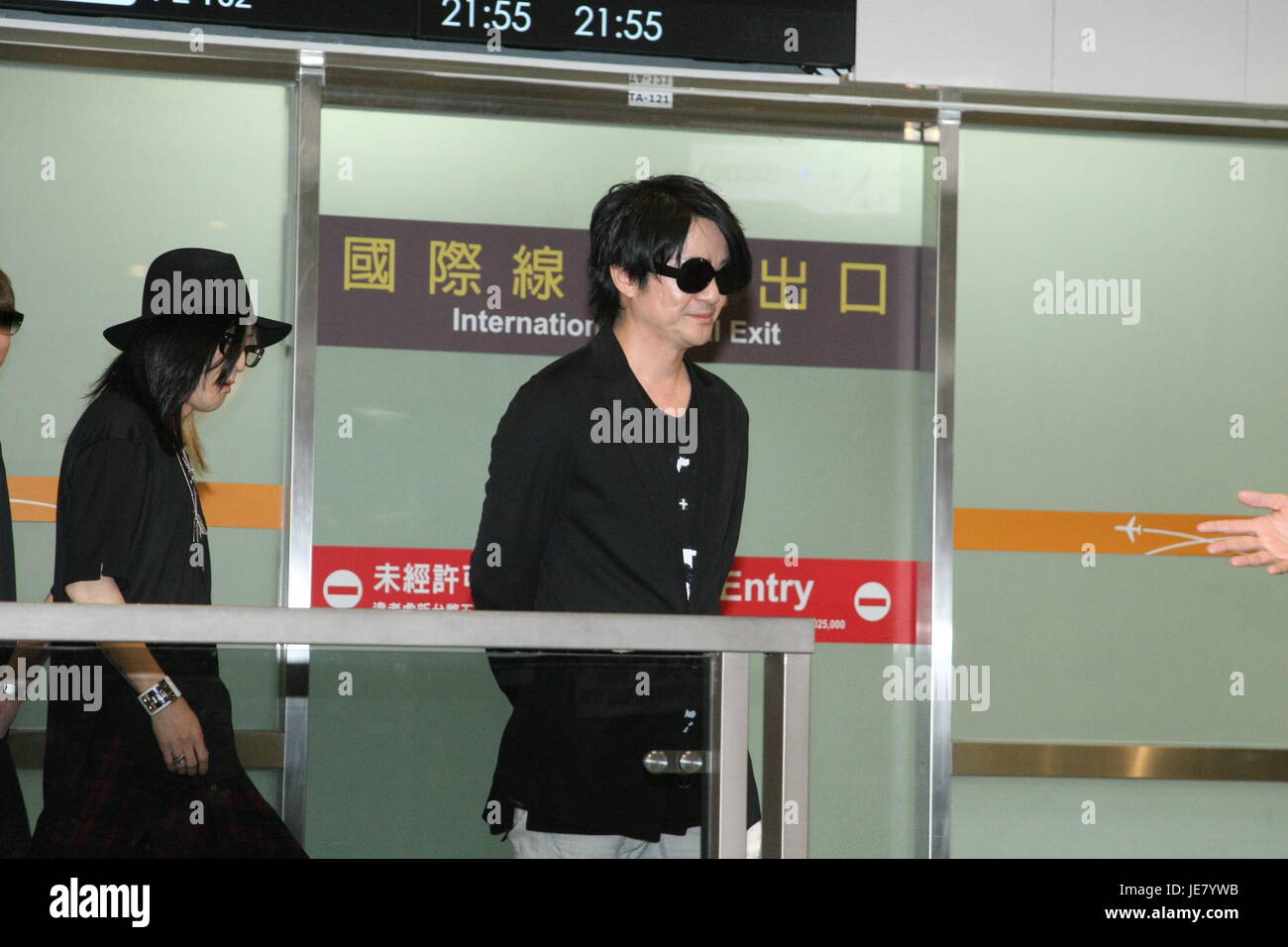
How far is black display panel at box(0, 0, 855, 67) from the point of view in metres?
4.11

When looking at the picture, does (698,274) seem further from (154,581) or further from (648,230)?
(154,581)

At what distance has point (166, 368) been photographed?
2.91 meters

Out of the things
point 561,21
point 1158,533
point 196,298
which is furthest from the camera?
point 1158,533

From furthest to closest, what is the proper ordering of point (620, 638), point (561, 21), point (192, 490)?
1. point (561, 21)
2. point (192, 490)
3. point (620, 638)

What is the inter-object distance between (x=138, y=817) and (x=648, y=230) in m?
1.47

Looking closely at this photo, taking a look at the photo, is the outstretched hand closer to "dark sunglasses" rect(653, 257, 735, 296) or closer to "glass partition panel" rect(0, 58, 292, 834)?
"dark sunglasses" rect(653, 257, 735, 296)

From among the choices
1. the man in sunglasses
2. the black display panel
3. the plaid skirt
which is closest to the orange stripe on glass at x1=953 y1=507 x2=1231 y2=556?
the black display panel

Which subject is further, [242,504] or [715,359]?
[715,359]

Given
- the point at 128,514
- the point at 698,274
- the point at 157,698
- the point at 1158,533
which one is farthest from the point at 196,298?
the point at 1158,533

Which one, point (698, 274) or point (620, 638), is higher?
point (698, 274)

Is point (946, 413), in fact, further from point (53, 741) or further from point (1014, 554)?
point (53, 741)

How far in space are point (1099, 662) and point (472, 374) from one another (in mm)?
2044
